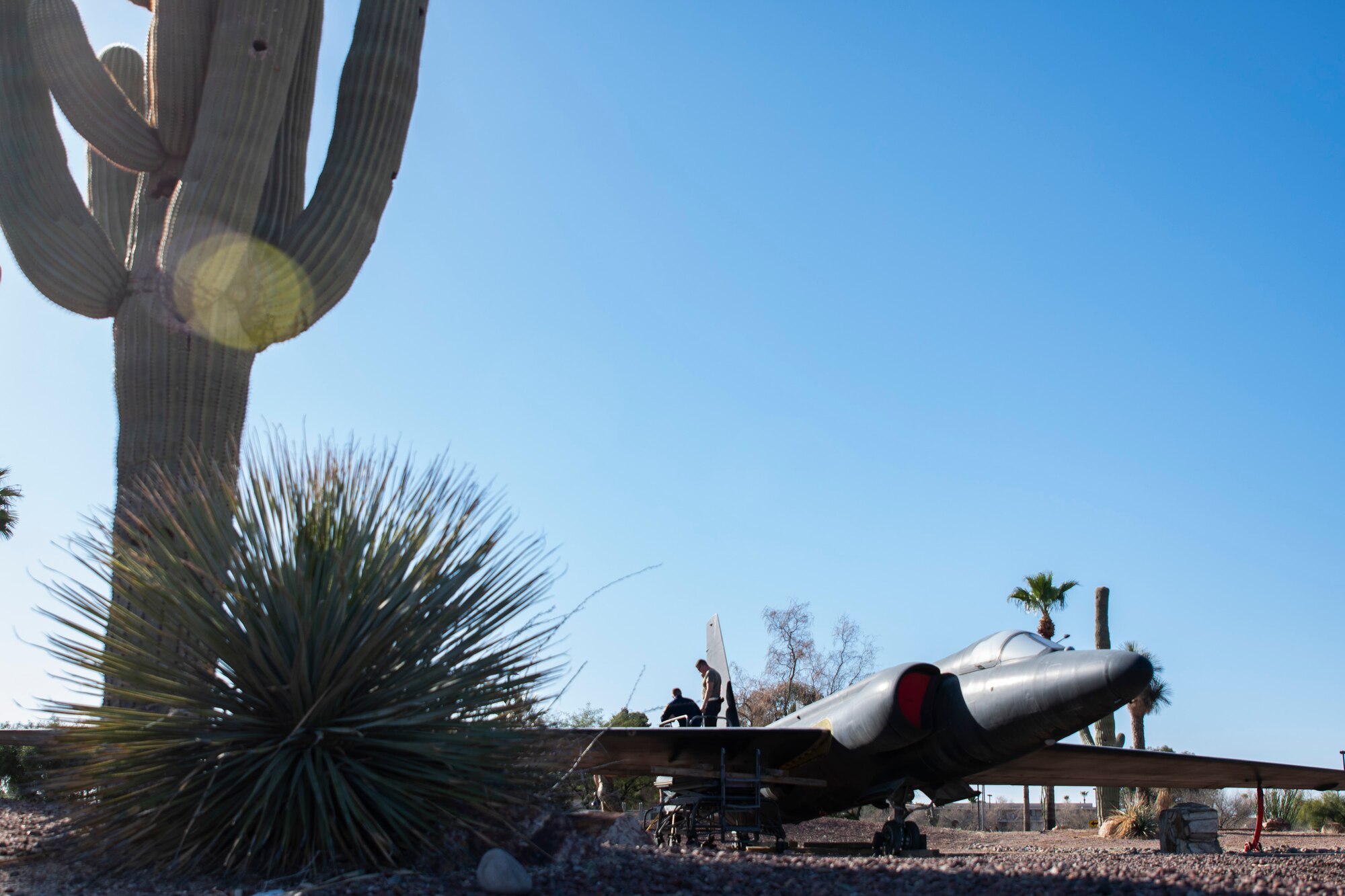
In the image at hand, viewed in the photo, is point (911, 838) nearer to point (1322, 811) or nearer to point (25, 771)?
point (25, 771)

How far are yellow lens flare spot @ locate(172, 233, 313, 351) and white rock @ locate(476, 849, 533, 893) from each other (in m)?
4.77

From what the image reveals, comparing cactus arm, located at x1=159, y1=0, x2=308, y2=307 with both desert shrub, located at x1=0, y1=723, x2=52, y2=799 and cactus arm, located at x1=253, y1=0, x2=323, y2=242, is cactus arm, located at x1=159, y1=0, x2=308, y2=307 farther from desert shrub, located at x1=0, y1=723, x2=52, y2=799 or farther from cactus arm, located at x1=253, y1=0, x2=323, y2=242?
desert shrub, located at x1=0, y1=723, x2=52, y2=799

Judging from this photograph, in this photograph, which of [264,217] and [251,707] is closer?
[251,707]

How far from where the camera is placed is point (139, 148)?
794 centimetres

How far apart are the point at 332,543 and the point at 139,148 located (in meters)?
5.30

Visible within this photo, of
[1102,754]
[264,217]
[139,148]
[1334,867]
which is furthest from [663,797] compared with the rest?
[139,148]

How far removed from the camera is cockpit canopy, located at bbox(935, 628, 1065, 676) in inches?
350

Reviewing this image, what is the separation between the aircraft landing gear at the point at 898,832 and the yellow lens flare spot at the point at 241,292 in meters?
7.11

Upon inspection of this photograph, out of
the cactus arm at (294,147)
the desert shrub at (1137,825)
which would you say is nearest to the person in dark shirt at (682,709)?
the cactus arm at (294,147)

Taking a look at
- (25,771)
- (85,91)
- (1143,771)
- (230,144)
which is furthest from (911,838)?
(85,91)

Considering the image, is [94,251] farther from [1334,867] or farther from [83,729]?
[1334,867]

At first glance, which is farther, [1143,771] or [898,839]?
[1143,771]

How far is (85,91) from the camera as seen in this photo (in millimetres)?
7773

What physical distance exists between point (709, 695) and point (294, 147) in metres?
8.70
